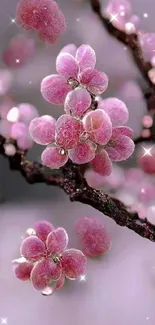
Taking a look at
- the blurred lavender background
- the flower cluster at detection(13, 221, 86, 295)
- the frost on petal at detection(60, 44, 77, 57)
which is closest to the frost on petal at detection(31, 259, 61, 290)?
the flower cluster at detection(13, 221, 86, 295)

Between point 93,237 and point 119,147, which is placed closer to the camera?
point 119,147

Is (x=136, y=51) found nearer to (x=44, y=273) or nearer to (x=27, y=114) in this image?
(x=27, y=114)

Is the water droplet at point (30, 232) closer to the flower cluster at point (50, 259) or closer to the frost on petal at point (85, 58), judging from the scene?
the flower cluster at point (50, 259)

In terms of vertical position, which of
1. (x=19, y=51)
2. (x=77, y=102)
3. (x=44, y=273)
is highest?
(x=19, y=51)

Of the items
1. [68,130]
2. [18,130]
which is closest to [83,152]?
[68,130]

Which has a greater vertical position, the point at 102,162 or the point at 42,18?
the point at 42,18

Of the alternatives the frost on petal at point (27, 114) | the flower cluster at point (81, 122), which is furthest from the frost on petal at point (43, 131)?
the frost on petal at point (27, 114)
